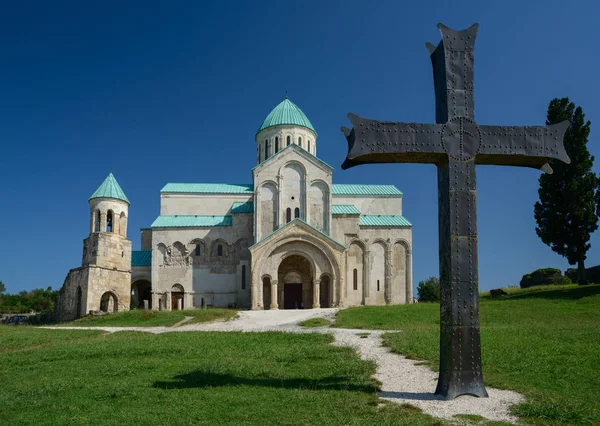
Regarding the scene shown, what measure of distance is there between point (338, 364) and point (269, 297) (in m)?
25.4

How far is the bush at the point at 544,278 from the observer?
129 feet

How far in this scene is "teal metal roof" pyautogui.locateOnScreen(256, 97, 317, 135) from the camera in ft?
134

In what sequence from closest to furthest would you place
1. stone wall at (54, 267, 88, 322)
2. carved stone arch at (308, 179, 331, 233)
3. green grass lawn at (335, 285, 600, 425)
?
1. green grass lawn at (335, 285, 600, 425)
2. stone wall at (54, 267, 88, 322)
3. carved stone arch at (308, 179, 331, 233)

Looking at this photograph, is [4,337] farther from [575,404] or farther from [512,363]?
[575,404]

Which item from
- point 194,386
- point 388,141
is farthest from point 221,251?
point 388,141

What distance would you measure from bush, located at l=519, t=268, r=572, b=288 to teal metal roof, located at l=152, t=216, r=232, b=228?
24.2m

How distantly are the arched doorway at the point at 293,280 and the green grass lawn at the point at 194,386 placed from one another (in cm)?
2141

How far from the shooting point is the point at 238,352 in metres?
13.8

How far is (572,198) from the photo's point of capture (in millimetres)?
31969

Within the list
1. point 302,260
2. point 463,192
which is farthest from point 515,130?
point 302,260

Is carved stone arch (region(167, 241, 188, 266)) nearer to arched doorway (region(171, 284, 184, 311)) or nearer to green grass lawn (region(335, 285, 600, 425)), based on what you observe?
arched doorway (region(171, 284, 184, 311))

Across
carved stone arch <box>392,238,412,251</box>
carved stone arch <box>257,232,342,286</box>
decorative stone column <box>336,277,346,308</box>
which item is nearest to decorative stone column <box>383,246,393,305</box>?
carved stone arch <box>392,238,412,251</box>

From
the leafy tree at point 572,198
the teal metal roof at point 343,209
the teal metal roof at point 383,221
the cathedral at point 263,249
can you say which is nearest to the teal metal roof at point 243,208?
the cathedral at point 263,249

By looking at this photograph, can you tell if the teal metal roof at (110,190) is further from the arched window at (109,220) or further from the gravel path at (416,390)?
the gravel path at (416,390)
